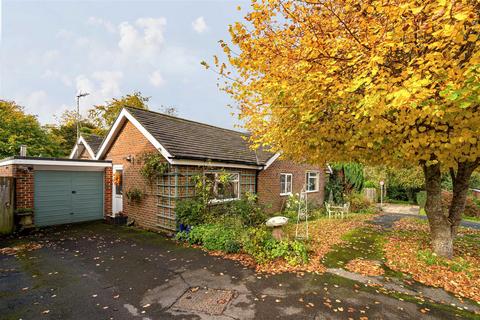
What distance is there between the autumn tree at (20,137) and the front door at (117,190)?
13.7 metres

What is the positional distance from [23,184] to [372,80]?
42.3ft

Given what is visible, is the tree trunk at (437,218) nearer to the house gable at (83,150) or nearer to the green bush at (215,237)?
the green bush at (215,237)

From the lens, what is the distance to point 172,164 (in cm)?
880

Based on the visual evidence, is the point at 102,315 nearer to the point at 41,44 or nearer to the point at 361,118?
the point at 361,118

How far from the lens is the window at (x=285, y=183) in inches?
589

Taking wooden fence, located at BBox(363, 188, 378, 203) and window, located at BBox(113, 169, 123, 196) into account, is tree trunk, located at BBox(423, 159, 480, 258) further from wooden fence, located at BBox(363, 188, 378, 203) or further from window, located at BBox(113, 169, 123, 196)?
wooden fence, located at BBox(363, 188, 378, 203)

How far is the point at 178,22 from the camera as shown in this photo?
8.03 m

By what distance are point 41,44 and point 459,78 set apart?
14.8 meters

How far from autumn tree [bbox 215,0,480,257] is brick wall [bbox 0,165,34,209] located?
920 cm

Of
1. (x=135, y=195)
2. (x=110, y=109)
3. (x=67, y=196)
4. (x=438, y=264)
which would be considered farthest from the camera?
(x=110, y=109)

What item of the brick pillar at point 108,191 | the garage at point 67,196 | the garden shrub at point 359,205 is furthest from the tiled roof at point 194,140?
the garden shrub at point 359,205

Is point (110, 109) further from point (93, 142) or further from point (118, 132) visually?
point (118, 132)

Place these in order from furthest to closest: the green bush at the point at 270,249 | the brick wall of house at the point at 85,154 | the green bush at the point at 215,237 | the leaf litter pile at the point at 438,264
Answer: the brick wall of house at the point at 85,154, the green bush at the point at 215,237, the green bush at the point at 270,249, the leaf litter pile at the point at 438,264

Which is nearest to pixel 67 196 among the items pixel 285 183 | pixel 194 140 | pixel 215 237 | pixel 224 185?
pixel 194 140
